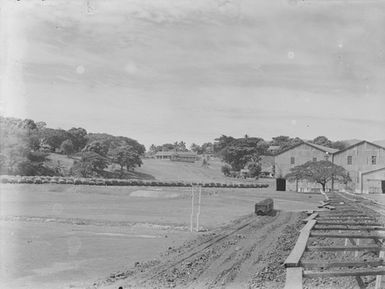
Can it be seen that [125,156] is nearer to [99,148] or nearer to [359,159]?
[99,148]

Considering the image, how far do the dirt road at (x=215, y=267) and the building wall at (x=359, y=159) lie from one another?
142 feet

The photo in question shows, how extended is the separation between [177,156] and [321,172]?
53.2 m

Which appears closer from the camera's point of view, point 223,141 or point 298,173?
point 298,173

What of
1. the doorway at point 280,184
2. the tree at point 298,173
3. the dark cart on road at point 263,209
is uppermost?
the tree at point 298,173

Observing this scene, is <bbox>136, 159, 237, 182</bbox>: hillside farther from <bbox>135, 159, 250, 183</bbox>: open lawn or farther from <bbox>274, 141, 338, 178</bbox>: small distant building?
<bbox>274, 141, 338, 178</bbox>: small distant building

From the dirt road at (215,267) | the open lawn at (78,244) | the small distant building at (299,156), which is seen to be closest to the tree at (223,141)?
the small distant building at (299,156)

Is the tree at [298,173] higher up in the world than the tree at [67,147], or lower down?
lower down

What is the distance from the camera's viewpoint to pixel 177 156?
117 metres

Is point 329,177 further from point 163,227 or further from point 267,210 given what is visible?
point 163,227

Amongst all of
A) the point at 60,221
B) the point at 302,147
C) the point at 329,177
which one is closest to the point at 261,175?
the point at 302,147

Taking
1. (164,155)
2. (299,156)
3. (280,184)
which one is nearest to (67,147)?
(164,155)

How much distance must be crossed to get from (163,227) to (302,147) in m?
52.3

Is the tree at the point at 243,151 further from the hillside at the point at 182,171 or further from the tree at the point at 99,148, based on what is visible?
the tree at the point at 99,148

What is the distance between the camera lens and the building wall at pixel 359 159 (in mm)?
60562
